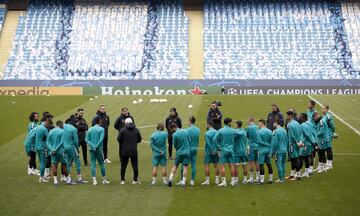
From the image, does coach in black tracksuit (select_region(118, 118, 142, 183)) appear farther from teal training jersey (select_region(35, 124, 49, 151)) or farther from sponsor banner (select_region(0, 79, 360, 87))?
sponsor banner (select_region(0, 79, 360, 87))

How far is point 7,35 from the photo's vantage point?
2579 inches

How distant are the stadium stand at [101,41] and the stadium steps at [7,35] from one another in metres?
0.61

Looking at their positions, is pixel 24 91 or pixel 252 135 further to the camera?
pixel 24 91

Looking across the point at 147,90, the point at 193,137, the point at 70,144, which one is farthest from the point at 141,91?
the point at 193,137

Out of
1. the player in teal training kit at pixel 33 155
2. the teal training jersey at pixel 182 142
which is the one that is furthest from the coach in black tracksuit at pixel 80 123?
the teal training jersey at pixel 182 142

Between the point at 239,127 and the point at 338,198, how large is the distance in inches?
149

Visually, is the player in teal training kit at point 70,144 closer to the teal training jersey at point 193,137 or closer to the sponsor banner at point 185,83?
the teal training jersey at point 193,137

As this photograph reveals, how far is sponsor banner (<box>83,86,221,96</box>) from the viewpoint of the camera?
54219 mm

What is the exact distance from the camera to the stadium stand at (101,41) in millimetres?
61312

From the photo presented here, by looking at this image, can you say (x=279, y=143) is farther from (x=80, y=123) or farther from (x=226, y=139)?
(x=80, y=123)

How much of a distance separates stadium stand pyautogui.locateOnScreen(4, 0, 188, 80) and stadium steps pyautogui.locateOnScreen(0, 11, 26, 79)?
1.99 feet

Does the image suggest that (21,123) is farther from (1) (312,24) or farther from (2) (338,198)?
(1) (312,24)

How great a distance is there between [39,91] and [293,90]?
2077 cm

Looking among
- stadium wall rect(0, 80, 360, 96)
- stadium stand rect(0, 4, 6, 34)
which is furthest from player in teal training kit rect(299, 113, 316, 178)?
stadium stand rect(0, 4, 6, 34)
